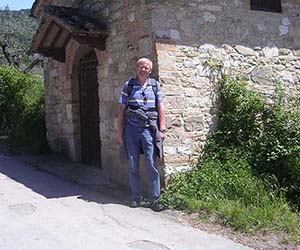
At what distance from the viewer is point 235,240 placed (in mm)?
4641

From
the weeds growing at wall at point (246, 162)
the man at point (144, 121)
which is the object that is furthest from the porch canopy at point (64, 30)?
the weeds growing at wall at point (246, 162)

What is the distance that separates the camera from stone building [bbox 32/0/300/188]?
20.5ft

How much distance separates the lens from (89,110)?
8.62m

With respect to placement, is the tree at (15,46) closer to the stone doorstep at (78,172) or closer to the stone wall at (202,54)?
the stone doorstep at (78,172)

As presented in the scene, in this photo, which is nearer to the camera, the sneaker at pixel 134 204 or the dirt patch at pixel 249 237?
the dirt patch at pixel 249 237

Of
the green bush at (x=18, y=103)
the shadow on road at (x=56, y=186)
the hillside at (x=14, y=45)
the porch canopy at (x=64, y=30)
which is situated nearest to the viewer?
the shadow on road at (x=56, y=186)

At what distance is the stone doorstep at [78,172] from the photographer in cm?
678

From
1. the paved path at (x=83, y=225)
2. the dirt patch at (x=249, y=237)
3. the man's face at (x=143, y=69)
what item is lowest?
the dirt patch at (x=249, y=237)

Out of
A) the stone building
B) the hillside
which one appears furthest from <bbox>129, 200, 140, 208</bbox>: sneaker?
the hillside

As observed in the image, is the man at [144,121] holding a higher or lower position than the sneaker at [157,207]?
higher

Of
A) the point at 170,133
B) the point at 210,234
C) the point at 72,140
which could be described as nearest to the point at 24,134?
the point at 72,140

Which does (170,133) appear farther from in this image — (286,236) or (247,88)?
(286,236)

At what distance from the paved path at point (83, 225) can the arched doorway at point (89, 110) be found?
70.0 inches

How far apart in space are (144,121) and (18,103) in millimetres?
8384
